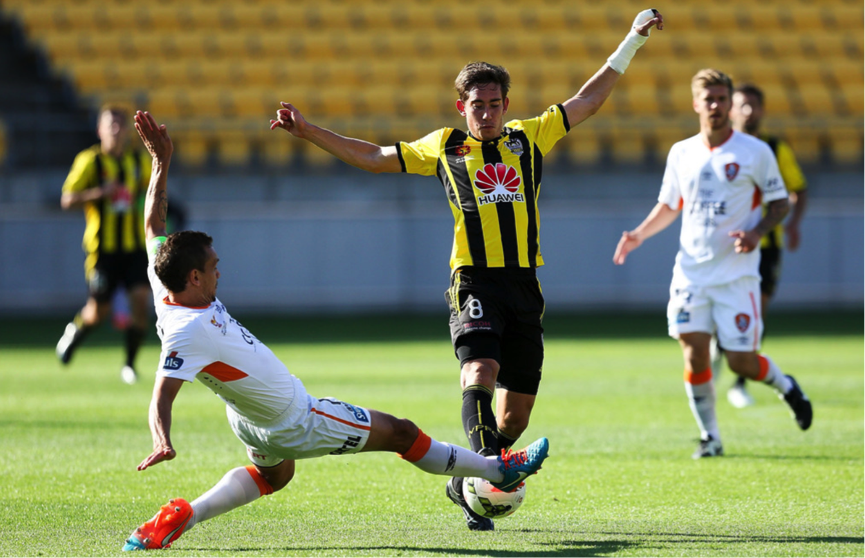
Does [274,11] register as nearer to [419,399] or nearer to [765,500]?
[419,399]

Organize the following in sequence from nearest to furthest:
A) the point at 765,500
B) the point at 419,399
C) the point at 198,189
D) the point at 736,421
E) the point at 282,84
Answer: the point at 765,500
the point at 736,421
the point at 419,399
the point at 198,189
the point at 282,84

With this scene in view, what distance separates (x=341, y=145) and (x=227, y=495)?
156cm

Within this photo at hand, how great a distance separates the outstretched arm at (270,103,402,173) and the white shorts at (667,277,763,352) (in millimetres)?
2350

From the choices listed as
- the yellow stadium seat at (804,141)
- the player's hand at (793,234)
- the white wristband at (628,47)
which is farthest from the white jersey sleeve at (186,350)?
the yellow stadium seat at (804,141)

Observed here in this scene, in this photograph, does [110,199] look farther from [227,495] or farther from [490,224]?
[227,495]

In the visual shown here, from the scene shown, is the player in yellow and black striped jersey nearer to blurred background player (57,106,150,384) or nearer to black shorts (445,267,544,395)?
black shorts (445,267,544,395)

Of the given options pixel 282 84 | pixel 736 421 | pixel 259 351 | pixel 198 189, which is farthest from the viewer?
pixel 282 84

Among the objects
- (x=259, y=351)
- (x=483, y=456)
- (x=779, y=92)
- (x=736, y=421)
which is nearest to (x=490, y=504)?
(x=483, y=456)

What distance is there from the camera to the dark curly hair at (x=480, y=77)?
4566mm

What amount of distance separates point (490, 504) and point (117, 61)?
58.3 feet

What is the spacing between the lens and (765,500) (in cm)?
484

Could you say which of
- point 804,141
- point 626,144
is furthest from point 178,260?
point 804,141

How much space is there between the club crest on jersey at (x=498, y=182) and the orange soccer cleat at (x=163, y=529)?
71.4 inches

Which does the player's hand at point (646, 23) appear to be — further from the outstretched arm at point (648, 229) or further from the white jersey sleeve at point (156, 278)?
the white jersey sleeve at point (156, 278)
